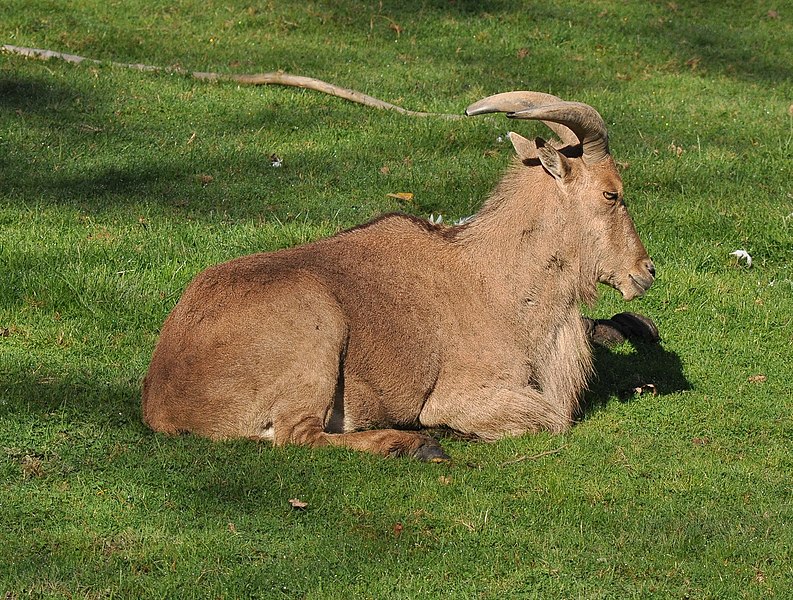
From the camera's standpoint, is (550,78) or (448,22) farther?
(448,22)

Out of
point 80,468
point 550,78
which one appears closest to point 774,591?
point 80,468

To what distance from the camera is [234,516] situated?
5.86m

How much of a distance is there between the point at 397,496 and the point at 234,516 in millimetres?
850

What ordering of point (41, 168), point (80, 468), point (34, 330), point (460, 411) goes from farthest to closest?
1. point (41, 168)
2. point (34, 330)
3. point (460, 411)
4. point (80, 468)

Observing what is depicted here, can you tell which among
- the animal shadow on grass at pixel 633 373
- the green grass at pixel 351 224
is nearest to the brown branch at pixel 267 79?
the green grass at pixel 351 224

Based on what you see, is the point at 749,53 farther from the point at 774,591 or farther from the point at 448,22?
the point at 774,591

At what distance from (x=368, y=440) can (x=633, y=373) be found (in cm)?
257

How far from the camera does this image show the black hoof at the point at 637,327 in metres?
8.74

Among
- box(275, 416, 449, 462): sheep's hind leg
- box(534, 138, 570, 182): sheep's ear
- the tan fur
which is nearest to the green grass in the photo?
box(275, 416, 449, 462): sheep's hind leg

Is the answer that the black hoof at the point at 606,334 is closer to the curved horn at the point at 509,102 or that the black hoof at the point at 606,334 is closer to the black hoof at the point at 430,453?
the curved horn at the point at 509,102

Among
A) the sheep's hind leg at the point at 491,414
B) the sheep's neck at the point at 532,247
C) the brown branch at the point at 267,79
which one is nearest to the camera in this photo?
the sheep's hind leg at the point at 491,414

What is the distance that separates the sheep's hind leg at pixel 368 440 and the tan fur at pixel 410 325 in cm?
1

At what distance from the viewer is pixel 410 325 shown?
7.17 meters

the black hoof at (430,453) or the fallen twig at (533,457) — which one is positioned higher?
the black hoof at (430,453)
